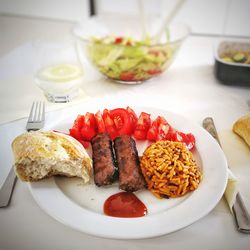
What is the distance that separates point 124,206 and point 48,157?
302 mm

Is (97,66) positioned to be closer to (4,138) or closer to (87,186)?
(4,138)

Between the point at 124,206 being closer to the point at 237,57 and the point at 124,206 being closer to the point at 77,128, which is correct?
the point at 77,128

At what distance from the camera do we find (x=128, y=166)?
42.3 inches

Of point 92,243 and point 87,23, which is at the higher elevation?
point 87,23

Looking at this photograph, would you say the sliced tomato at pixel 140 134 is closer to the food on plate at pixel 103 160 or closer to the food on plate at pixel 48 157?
the food on plate at pixel 103 160

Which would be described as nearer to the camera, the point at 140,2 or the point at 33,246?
the point at 33,246

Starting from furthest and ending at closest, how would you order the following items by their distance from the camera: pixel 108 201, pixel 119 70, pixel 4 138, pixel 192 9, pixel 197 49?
pixel 192 9 < pixel 197 49 < pixel 119 70 < pixel 4 138 < pixel 108 201

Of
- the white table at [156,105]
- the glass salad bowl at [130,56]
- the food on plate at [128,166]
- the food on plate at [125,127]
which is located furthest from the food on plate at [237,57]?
the food on plate at [128,166]

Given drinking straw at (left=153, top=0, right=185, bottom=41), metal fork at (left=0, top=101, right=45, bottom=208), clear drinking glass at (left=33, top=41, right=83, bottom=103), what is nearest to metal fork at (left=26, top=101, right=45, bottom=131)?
metal fork at (left=0, top=101, right=45, bottom=208)

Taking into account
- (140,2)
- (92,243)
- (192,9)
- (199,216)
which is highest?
(140,2)

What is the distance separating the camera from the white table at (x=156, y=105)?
939 millimetres

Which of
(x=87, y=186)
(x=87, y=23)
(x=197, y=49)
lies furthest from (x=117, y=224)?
(x=197, y=49)

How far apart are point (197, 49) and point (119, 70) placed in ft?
3.14

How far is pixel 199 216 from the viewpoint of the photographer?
898 mm
